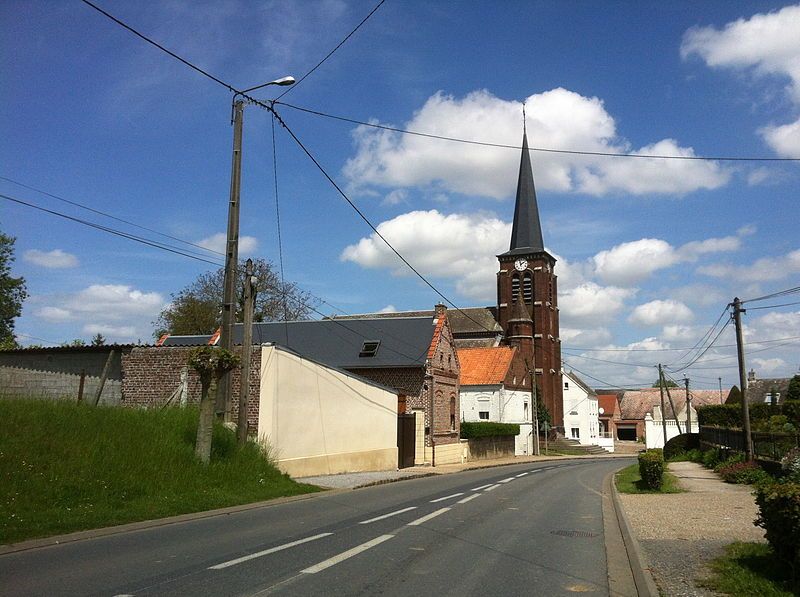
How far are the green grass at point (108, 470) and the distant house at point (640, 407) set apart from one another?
8205 cm

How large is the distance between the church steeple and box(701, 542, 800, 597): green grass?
6671cm

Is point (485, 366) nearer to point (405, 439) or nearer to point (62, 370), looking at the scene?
point (405, 439)

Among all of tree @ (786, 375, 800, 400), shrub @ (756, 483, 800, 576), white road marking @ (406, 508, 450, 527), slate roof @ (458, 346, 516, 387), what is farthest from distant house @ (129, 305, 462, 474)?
tree @ (786, 375, 800, 400)

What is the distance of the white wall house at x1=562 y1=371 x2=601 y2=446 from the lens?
74.5 metres

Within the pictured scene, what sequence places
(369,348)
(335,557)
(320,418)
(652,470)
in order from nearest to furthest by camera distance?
(335,557)
(652,470)
(320,418)
(369,348)

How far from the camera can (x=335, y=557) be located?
8164mm

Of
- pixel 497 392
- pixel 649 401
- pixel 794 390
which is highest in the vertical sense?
pixel 649 401

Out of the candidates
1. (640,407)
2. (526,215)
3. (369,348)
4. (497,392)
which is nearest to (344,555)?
(369,348)

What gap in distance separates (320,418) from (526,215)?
57303mm

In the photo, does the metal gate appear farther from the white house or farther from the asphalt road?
the white house

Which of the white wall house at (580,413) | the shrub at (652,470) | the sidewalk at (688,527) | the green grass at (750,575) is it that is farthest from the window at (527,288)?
the green grass at (750,575)

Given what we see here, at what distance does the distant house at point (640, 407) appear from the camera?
90.2 metres

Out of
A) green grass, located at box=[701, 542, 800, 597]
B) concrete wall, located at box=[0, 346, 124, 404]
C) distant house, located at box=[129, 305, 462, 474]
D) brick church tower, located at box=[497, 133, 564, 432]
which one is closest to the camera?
green grass, located at box=[701, 542, 800, 597]

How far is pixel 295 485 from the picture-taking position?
16.9m
